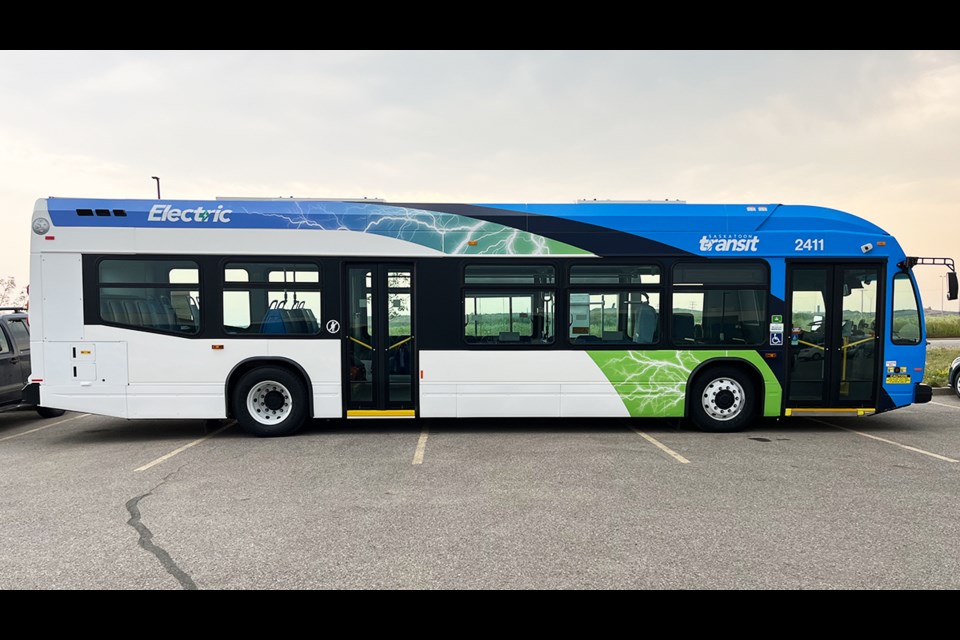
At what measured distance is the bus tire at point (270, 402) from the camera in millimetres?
6887

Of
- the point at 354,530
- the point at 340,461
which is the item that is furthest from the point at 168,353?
the point at 354,530

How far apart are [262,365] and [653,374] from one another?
5.84 metres

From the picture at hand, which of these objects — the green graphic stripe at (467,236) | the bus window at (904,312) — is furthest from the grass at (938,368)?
the green graphic stripe at (467,236)

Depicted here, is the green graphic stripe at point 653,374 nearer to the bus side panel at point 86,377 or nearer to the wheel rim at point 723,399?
the wheel rim at point 723,399

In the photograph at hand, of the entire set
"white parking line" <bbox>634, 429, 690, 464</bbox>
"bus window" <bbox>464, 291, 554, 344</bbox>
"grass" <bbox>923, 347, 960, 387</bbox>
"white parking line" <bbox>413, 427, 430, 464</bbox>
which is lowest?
"white parking line" <bbox>634, 429, 690, 464</bbox>

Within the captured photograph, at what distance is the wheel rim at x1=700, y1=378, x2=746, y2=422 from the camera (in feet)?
23.5

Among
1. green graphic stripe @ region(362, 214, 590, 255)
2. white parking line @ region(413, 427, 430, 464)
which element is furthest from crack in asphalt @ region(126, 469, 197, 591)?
green graphic stripe @ region(362, 214, 590, 255)

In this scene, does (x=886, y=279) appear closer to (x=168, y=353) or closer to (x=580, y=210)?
(x=580, y=210)

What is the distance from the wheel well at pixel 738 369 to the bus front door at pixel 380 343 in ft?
13.6

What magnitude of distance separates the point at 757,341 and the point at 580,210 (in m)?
3.34

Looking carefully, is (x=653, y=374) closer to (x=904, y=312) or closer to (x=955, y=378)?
(x=904, y=312)

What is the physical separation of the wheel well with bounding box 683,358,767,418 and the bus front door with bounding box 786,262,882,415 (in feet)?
1.33

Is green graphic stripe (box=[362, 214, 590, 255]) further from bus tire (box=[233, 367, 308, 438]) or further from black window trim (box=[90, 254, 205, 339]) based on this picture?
black window trim (box=[90, 254, 205, 339])
